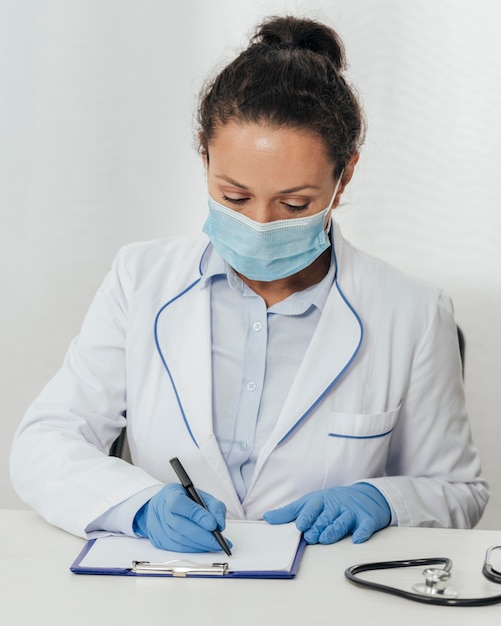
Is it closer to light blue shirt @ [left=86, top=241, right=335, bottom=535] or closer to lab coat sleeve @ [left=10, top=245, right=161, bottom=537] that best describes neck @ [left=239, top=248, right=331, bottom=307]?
light blue shirt @ [left=86, top=241, right=335, bottom=535]

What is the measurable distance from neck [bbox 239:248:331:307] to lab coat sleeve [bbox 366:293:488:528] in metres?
0.22

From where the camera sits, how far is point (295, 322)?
1653 millimetres

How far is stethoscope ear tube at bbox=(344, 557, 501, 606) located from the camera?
1.10 metres

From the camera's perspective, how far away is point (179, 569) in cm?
→ 118

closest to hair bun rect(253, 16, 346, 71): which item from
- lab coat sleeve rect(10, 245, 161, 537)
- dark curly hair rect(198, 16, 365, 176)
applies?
dark curly hair rect(198, 16, 365, 176)

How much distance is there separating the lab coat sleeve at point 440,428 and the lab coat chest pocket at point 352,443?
70 mm

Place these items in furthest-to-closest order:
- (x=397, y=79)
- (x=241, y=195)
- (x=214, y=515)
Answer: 1. (x=397, y=79)
2. (x=241, y=195)
3. (x=214, y=515)

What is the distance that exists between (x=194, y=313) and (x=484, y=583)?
70 centimetres

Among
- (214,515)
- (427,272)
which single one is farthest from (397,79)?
(214,515)

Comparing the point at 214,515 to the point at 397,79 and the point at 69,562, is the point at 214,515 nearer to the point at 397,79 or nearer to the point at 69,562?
the point at 69,562

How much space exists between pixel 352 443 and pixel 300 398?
0.39ft

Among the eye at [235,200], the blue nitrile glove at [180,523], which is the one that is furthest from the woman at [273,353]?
the blue nitrile glove at [180,523]

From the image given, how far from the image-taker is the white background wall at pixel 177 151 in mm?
2332

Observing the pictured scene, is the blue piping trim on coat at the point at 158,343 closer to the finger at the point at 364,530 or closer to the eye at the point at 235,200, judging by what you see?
the eye at the point at 235,200
